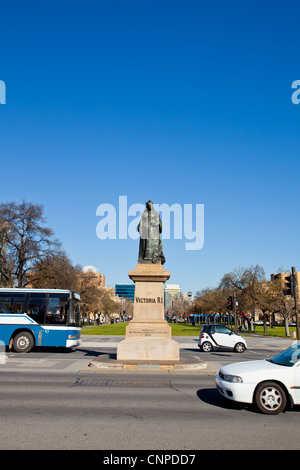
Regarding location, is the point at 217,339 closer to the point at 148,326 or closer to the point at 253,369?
the point at 148,326

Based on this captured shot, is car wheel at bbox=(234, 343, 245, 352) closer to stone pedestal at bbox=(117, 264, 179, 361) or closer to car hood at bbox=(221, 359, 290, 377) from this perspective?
stone pedestal at bbox=(117, 264, 179, 361)

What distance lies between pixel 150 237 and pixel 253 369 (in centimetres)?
854

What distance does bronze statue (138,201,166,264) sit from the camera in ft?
48.0

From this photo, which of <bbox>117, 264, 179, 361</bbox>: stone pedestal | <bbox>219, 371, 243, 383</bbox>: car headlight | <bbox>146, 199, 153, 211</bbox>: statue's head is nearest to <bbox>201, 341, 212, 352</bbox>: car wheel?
<bbox>117, 264, 179, 361</bbox>: stone pedestal

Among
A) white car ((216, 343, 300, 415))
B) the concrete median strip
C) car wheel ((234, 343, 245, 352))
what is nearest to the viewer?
white car ((216, 343, 300, 415))

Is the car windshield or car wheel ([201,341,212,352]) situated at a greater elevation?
the car windshield

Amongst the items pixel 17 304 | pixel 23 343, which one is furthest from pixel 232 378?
pixel 17 304

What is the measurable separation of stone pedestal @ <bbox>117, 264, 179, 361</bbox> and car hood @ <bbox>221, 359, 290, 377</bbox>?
238 inches

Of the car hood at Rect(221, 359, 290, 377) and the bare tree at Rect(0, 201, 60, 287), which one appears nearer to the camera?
the car hood at Rect(221, 359, 290, 377)

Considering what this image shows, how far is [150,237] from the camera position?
1491 centimetres

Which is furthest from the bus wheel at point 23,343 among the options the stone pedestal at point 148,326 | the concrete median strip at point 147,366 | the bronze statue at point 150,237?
the bronze statue at point 150,237

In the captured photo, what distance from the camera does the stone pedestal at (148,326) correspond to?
13.3 m

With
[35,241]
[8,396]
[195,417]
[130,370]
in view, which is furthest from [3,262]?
[195,417]
